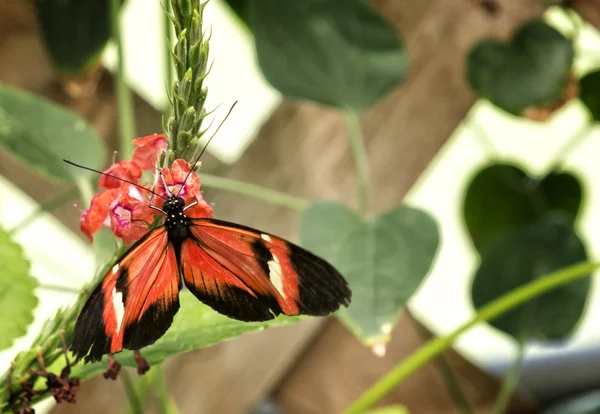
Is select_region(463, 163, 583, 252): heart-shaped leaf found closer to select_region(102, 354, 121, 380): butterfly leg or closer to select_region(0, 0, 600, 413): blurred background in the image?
select_region(0, 0, 600, 413): blurred background

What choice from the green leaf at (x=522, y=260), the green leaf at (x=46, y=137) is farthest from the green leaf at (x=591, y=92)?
the green leaf at (x=46, y=137)

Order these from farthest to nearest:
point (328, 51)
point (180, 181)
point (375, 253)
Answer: point (328, 51) < point (375, 253) < point (180, 181)

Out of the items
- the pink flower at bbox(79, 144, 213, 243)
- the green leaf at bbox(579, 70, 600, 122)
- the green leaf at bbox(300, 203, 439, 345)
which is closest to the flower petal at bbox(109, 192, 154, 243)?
the pink flower at bbox(79, 144, 213, 243)

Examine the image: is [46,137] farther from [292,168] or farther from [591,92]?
[591,92]

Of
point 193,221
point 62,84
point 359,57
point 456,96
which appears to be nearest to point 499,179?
point 456,96

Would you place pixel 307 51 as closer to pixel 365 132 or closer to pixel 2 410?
pixel 365 132

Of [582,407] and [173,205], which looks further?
[582,407]

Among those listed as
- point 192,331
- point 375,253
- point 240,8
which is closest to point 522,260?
point 375,253

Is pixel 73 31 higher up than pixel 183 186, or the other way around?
pixel 183 186
